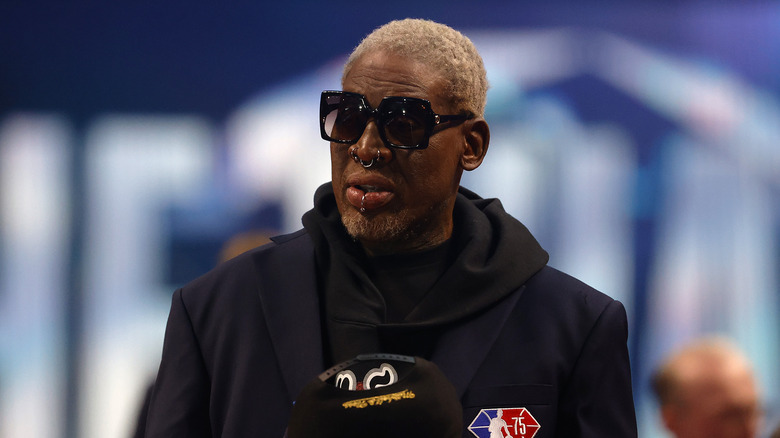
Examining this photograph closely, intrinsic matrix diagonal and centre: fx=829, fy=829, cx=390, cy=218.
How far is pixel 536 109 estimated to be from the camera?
308 centimetres

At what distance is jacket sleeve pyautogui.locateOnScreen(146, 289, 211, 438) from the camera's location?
1390 millimetres

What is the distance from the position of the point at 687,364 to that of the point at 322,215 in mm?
1993

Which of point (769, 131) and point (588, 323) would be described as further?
point (769, 131)

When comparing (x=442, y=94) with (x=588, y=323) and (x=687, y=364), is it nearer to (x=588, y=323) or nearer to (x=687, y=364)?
(x=588, y=323)

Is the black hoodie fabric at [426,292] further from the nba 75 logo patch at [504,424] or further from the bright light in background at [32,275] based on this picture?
the bright light in background at [32,275]

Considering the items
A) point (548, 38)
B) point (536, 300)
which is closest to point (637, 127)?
point (548, 38)

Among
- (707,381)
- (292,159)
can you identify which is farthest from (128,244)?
(707,381)

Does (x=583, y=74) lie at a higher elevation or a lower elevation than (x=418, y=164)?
higher

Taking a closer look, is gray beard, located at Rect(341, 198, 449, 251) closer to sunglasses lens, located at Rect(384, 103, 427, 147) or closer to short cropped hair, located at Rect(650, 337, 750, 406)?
sunglasses lens, located at Rect(384, 103, 427, 147)

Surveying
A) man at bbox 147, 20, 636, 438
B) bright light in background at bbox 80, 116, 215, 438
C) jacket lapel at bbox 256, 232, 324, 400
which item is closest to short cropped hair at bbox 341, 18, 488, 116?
man at bbox 147, 20, 636, 438

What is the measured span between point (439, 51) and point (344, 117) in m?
0.22

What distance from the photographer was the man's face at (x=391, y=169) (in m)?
1.42

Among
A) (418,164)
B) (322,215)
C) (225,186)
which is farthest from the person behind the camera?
(225,186)

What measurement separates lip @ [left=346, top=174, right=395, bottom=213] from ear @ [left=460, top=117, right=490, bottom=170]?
0.21m
